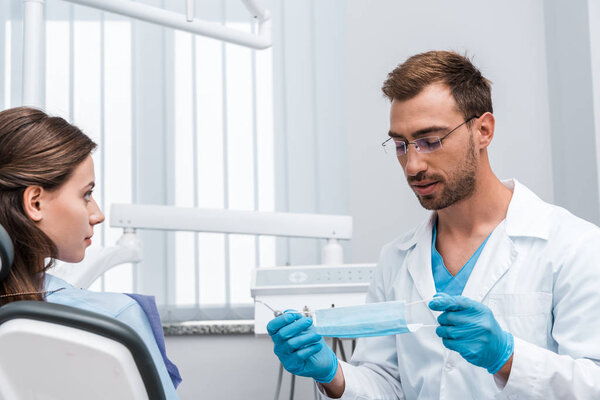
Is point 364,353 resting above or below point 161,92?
below

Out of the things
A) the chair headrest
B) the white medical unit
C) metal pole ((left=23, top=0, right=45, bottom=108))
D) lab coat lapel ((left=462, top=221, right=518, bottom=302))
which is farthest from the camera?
the white medical unit

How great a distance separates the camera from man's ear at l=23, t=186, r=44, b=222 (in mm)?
921

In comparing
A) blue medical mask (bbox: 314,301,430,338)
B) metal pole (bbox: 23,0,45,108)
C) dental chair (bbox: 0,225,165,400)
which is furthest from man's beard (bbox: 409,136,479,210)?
metal pole (bbox: 23,0,45,108)

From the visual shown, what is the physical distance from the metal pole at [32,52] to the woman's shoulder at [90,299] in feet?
2.28

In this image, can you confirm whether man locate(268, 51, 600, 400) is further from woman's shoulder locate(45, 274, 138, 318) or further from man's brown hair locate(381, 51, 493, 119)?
woman's shoulder locate(45, 274, 138, 318)

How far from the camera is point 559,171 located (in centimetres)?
235

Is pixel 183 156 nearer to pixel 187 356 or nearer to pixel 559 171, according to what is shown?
pixel 187 356

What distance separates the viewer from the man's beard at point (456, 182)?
4.06 feet

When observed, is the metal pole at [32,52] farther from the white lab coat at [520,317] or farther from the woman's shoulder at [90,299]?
the white lab coat at [520,317]

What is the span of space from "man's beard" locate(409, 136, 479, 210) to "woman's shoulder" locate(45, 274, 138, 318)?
0.65 metres

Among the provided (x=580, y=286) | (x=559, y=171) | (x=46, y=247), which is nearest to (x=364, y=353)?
(x=580, y=286)

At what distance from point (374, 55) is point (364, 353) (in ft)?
4.66

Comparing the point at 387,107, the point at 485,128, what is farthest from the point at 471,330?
the point at 387,107

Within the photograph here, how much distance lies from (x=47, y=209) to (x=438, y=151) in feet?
2.50
